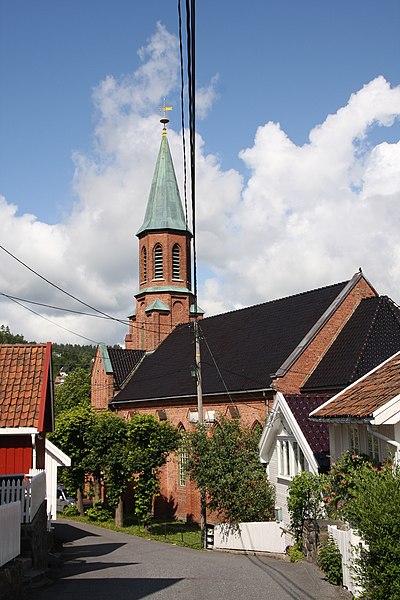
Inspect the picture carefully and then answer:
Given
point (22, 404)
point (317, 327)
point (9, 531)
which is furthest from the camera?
point (317, 327)

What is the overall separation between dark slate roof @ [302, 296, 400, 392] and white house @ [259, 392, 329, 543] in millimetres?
4122

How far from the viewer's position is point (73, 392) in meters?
77.6

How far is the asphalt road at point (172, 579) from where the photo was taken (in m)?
13.1

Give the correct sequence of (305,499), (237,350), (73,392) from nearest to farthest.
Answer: (305,499) < (237,350) < (73,392)

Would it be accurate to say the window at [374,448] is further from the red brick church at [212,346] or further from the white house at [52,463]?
the white house at [52,463]

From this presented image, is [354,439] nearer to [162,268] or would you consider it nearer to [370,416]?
[370,416]

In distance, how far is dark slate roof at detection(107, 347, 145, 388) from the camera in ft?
166

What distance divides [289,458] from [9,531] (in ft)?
46.7

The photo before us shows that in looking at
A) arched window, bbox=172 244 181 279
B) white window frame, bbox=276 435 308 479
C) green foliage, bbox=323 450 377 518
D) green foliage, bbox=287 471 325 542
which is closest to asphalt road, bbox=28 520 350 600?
green foliage, bbox=287 471 325 542

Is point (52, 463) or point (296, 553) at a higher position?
point (52, 463)

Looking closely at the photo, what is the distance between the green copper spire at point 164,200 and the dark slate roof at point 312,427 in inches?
1270

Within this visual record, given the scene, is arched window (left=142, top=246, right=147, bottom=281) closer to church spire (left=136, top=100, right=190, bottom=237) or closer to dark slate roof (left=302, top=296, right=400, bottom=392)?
church spire (left=136, top=100, right=190, bottom=237)

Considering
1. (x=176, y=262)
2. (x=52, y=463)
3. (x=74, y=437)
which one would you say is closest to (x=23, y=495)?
(x=52, y=463)

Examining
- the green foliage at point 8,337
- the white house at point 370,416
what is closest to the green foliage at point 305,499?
the white house at point 370,416
